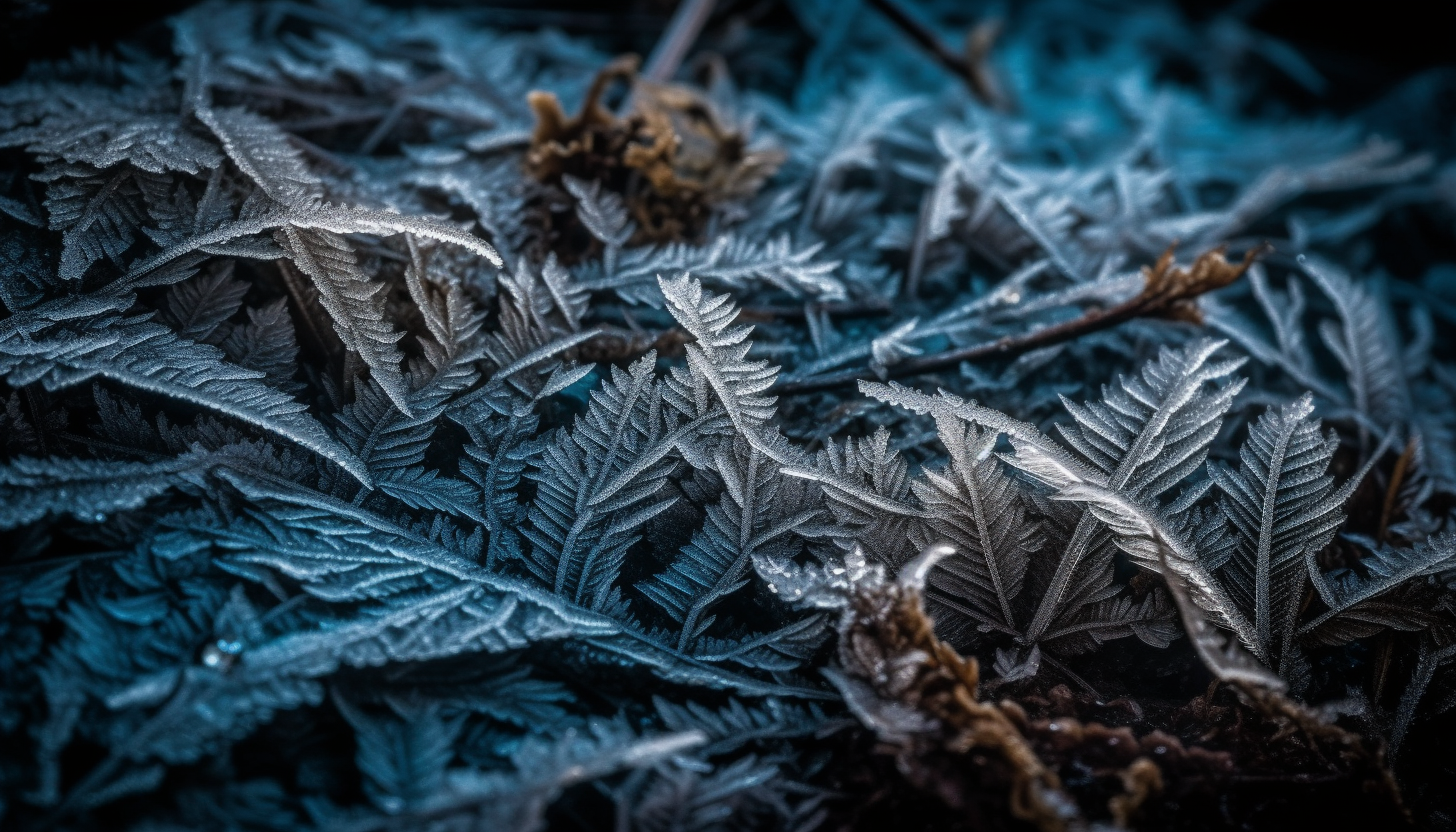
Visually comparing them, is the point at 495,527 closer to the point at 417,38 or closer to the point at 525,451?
the point at 525,451

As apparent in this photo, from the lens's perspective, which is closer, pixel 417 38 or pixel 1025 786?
pixel 1025 786

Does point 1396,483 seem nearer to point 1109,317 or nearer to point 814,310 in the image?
point 1109,317

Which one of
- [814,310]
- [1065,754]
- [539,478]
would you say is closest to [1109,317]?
[814,310]

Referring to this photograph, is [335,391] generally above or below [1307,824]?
below

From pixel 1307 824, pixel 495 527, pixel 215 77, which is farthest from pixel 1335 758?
pixel 215 77

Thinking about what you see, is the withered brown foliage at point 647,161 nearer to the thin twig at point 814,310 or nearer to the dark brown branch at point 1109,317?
the thin twig at point 814,310

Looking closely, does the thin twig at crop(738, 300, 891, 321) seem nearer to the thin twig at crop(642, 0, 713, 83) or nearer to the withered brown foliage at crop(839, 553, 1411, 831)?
the withered brown foliage at crop(839, 553, 1411, 831)

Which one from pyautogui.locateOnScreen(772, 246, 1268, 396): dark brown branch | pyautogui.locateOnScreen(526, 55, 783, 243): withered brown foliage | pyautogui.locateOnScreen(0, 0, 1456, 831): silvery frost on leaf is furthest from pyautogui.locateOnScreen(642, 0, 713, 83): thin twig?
pyautogui.locateOnScreen(772, 246, 1268, 396): dark brown branch
